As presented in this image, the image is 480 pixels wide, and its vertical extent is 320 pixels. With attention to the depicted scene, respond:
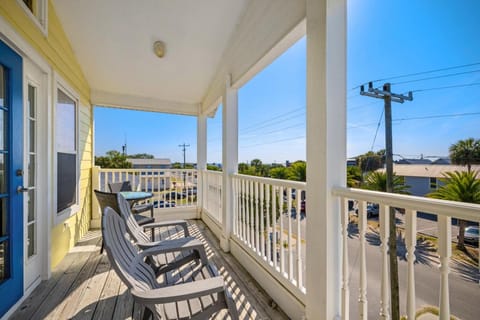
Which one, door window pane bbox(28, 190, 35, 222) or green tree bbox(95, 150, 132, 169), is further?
green tree bbox(95, 150, 132, 169)

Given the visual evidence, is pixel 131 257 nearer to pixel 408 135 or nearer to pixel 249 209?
pixel 249 209

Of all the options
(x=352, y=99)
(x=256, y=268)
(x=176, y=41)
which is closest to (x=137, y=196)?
(x=256, y=268)

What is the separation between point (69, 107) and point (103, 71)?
36.9 inches

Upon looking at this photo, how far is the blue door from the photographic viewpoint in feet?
5.99

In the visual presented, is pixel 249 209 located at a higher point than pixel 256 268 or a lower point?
higher

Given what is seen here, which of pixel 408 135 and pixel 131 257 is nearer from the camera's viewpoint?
pixel 408 135

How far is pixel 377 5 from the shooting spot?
53.0 inches

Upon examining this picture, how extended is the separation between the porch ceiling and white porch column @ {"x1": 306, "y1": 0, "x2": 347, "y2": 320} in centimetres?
151

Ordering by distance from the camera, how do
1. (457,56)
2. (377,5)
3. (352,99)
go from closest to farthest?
(457,56), (377,5), (352,99)

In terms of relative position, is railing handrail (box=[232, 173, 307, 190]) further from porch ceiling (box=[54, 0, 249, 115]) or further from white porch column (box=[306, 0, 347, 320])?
porch ceiling (box=[54, 0, 249, 115])

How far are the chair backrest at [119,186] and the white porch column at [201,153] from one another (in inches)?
57.2

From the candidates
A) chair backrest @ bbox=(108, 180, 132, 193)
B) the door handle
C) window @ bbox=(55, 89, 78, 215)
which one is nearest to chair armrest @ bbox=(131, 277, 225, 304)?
the door handle

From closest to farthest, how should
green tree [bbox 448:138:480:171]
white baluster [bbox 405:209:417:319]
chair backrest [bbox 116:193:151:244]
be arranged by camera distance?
green tree [bbox 448:138:480:171], white baluster [bbox 405:209:417:319], chair backrest [bbox 116:193:151:244]

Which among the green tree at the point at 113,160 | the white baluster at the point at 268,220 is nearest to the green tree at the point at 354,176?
the white baluster at the point at 268,220
